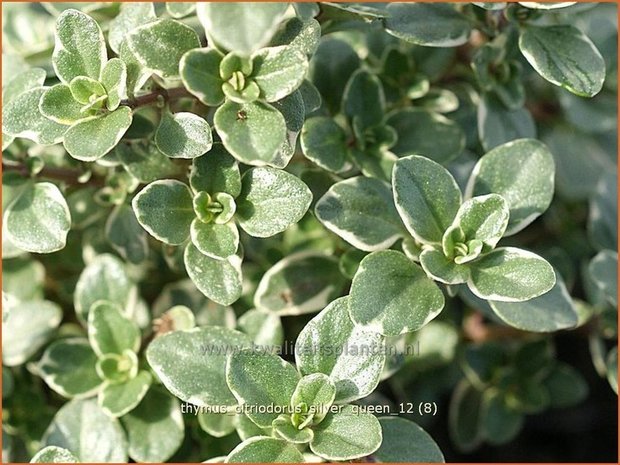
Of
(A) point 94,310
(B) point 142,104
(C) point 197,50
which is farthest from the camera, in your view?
(A) point 94,310

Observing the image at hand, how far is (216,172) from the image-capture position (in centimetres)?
132

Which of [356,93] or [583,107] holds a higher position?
[356,93]

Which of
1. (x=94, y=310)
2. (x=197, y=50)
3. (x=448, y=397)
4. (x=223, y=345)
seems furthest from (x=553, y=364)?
(x=197, y=50)

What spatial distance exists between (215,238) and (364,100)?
47cm

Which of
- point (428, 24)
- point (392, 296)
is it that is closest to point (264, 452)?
point (392, 296)

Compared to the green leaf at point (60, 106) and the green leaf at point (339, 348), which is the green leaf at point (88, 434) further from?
the green leaf at point (60, 106)

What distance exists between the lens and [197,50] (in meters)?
1.18

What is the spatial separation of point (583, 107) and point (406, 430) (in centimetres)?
121

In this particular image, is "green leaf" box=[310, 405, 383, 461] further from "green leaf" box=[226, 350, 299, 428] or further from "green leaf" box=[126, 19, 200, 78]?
"green leaf" box=[126, 19, 200, 78]

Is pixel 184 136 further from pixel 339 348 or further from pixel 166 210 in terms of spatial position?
pixel 339 348

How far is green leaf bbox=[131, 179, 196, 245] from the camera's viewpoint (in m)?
1.25

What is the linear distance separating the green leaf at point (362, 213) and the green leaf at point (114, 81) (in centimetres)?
38

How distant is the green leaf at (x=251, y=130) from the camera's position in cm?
114

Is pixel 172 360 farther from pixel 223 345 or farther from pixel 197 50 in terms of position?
pixel 197 50
